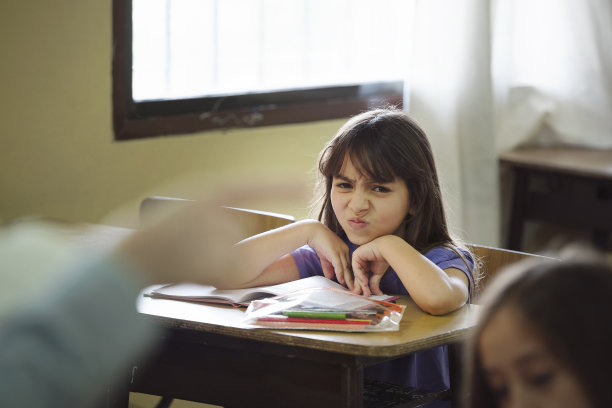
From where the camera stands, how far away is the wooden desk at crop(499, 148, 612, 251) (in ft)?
11.5

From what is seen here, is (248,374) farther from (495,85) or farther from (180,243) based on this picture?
(495,85)

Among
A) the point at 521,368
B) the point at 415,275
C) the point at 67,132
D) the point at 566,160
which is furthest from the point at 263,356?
the point at 566,160

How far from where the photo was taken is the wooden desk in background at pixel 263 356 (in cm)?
143

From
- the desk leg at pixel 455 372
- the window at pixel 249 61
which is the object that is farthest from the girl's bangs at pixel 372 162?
the window at pixel 249 61

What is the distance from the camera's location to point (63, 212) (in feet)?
8.55

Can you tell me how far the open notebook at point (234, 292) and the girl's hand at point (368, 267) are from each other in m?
0.03

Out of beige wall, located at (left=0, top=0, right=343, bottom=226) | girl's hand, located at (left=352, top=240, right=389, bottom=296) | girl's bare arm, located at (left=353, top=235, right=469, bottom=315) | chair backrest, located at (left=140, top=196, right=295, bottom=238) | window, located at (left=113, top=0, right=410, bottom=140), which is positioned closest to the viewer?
girl's bare arm, located at (left=353, top=235, right=469, bottom=315)

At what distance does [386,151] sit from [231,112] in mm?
1369

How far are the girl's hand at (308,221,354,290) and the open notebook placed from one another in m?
0.03

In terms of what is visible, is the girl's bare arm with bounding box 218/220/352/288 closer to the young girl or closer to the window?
the young girl

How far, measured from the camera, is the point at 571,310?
719mm

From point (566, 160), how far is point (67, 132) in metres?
2.05

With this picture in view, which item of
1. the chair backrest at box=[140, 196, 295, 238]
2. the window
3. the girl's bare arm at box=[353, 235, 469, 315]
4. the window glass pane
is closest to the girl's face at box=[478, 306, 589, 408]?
the girl's bare arm at box=[353, 235, 469, 315]

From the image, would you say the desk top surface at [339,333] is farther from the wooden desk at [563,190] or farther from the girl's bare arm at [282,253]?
the wooden desk at [563,190]
